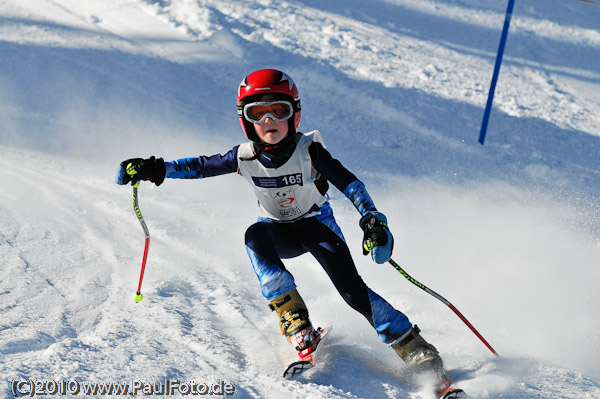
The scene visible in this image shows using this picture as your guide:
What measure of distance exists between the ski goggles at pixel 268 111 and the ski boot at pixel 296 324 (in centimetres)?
109

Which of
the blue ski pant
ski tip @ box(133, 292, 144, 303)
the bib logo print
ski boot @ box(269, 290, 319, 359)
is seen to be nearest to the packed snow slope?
ski tip @ box(133, 292, 144, 303)

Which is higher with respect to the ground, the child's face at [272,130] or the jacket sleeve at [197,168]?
the child's face at [272,130]

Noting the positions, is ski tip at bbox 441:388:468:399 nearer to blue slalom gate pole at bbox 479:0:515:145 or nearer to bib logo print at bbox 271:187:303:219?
bib logo print at bbox 271:187:303:219

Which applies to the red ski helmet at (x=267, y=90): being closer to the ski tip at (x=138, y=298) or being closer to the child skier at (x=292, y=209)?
the child skier at (x=292, y=209)

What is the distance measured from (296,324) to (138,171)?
1427 millimetres

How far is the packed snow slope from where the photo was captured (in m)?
3.56

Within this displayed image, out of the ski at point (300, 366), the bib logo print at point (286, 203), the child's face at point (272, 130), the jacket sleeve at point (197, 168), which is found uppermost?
the child's face at point (272, 130)

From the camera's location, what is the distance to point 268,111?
11.9 feet

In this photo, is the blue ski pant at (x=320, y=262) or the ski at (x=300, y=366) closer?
the ski at (x=300, y=366)

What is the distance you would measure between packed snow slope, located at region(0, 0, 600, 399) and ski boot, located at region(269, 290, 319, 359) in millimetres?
194

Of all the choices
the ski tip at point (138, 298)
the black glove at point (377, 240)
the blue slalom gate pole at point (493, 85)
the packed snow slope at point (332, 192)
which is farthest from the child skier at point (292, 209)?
the blue slalom gate pole at point (493, 85)

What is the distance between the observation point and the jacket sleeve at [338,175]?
3.63 metres

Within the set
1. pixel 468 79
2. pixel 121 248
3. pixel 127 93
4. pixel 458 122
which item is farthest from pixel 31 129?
pixel 468 79

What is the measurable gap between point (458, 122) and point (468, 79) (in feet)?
5.41
